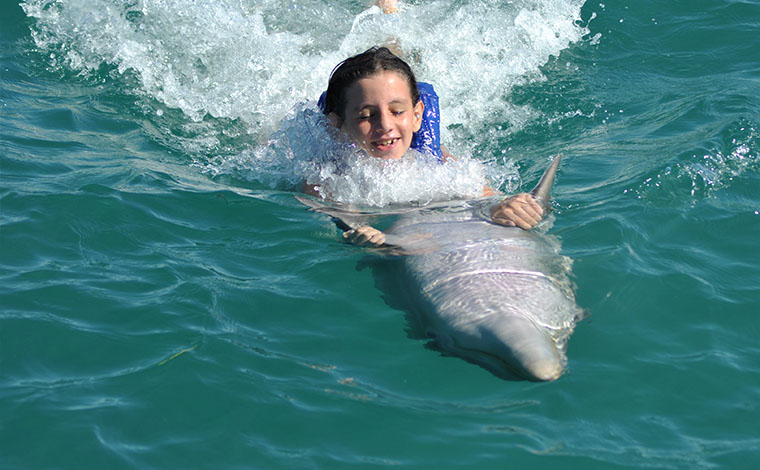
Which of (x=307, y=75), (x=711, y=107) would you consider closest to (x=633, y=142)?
(x=711, y=107)

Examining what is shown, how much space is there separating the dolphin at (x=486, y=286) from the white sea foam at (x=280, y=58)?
112cm

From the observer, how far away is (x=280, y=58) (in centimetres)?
863

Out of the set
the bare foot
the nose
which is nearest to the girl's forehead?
the nose

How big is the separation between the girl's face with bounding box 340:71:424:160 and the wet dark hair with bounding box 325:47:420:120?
0.04 metres

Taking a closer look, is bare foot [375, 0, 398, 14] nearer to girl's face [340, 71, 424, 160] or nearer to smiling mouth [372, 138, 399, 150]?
girl's face [340, 71, 424, 160]

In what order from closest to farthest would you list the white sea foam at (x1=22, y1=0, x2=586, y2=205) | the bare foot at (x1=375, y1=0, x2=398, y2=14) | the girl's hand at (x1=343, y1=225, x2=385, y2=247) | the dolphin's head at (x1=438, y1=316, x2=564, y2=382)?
the dolphin's head at (x1=438, y1=316, x2=564, y2=382), the girl's hand at (x1=343, y1=225, x2=385, y2=247), the white sea foam at (x1=22, y1=0, x2=586, y2=205), the bare foot at (x1=375, y1=0, x2=398, y2=14)

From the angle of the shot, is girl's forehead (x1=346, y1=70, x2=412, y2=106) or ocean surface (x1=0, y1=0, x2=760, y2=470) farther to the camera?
girl's forehead (x1=346, y1=70, x2=412, y2=106)

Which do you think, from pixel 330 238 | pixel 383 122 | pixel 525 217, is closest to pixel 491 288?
pixel 525 217

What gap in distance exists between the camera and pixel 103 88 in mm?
8109

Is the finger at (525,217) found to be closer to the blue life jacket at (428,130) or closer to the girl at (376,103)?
the girl at (376,103)

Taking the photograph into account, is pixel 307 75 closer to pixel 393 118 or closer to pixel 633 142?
pixel 393 118

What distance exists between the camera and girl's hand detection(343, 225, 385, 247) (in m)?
5.11

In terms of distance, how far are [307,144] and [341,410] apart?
3.24m

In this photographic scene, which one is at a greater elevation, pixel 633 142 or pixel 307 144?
pixel 633 142
